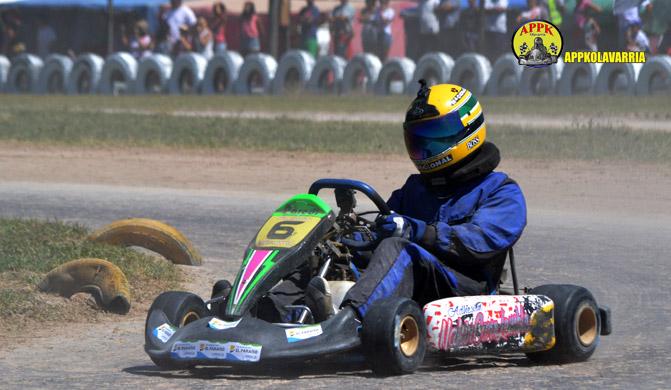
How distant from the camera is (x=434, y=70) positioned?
22.7 meters

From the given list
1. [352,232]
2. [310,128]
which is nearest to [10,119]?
[310,128]

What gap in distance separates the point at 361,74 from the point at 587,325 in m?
19.2

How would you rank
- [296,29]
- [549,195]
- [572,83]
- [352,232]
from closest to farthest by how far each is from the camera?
[352,232] → [549,195] → [572,83] → [296,29]

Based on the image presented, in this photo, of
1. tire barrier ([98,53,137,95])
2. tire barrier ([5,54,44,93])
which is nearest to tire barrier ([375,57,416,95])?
tire barrier ([98,53,137,95])

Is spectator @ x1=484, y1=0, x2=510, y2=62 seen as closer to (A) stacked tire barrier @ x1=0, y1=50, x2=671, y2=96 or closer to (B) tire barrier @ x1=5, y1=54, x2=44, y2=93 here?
(A) stacked tire barrier @ x1=0, y1=50, x2=671, y2=96

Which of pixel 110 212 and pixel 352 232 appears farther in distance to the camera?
pixel 110 212

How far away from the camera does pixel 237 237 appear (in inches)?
369

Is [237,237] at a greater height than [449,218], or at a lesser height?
lesser

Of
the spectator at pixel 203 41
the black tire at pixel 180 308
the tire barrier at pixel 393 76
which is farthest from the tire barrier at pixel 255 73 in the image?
the black tire at pixel 180 308

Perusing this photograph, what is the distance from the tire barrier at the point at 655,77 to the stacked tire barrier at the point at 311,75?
0.05 ft

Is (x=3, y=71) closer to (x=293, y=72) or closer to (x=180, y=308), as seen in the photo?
(x=293, y=72)

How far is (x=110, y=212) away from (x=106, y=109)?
37.7 feet

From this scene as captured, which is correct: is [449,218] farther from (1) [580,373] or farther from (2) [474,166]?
(1) [580,373]

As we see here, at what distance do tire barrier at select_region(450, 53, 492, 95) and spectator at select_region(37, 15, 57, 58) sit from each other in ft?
38.2
